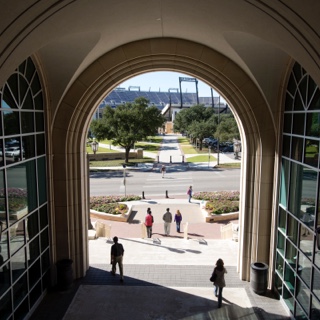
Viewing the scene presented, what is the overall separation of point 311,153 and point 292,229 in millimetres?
2223

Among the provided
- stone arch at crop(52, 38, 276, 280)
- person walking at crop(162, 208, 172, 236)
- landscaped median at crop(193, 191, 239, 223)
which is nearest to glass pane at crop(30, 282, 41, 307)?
stone arch at crop(52, 38, 276, 280)

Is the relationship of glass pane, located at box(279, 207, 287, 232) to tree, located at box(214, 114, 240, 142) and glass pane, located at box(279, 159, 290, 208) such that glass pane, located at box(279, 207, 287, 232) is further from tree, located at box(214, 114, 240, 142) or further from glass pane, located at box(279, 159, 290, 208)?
tree, located at box(214, 114, 240, 142)

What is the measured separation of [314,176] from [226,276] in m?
5.05

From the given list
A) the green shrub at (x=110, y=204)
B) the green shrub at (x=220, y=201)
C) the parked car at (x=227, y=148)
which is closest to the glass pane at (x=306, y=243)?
the green shrub at (x=220, y=201)

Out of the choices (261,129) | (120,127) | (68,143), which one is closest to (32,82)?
(68,143)

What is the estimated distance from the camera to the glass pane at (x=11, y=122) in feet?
24.7

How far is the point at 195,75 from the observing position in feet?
35.3

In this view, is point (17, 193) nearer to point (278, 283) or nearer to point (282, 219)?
point (282, 219)

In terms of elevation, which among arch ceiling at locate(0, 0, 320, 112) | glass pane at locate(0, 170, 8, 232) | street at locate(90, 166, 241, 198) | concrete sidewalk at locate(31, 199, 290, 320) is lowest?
concrete sidewalk at locate(31, 199, 290, 320)

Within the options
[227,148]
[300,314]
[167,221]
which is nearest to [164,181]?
[167,221]

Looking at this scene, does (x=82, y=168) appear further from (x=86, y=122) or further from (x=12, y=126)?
(x=12, y=126)

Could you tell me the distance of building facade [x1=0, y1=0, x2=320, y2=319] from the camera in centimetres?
696

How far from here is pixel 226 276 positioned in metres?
11.1

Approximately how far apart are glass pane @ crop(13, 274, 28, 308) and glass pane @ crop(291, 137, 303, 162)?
286 inches
